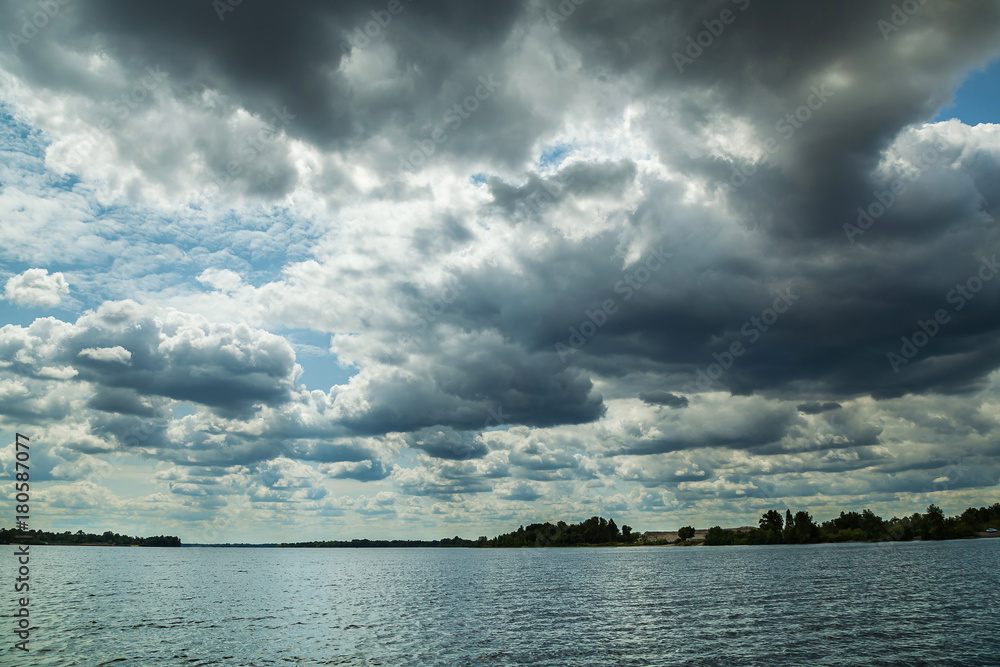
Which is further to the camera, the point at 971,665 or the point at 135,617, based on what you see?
the point at 135,617

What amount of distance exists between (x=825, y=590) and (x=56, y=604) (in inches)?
4712

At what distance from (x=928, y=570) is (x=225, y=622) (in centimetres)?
13747

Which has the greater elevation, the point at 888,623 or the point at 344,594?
the point at 888,623

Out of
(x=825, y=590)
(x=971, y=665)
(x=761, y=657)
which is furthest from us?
(x=825, y=590)

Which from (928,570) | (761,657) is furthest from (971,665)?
(928,570)

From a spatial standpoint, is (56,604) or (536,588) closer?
(56,604)

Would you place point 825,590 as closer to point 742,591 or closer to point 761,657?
point 742,591

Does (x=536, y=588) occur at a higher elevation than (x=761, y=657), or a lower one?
lower

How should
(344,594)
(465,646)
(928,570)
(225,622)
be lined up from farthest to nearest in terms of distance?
1. (928,570)
2. (344,594)
3. (225,622)
4. (465,646)

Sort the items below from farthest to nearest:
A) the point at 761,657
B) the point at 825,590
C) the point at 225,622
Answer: the point at 825,590
the point at 225,622
the point at 761,657

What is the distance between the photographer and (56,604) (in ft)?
285

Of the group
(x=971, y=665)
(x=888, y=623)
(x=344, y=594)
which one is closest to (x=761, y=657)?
(x=971, y=665)

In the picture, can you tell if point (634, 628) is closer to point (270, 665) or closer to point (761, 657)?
point (761, 657)

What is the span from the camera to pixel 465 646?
5444cm
